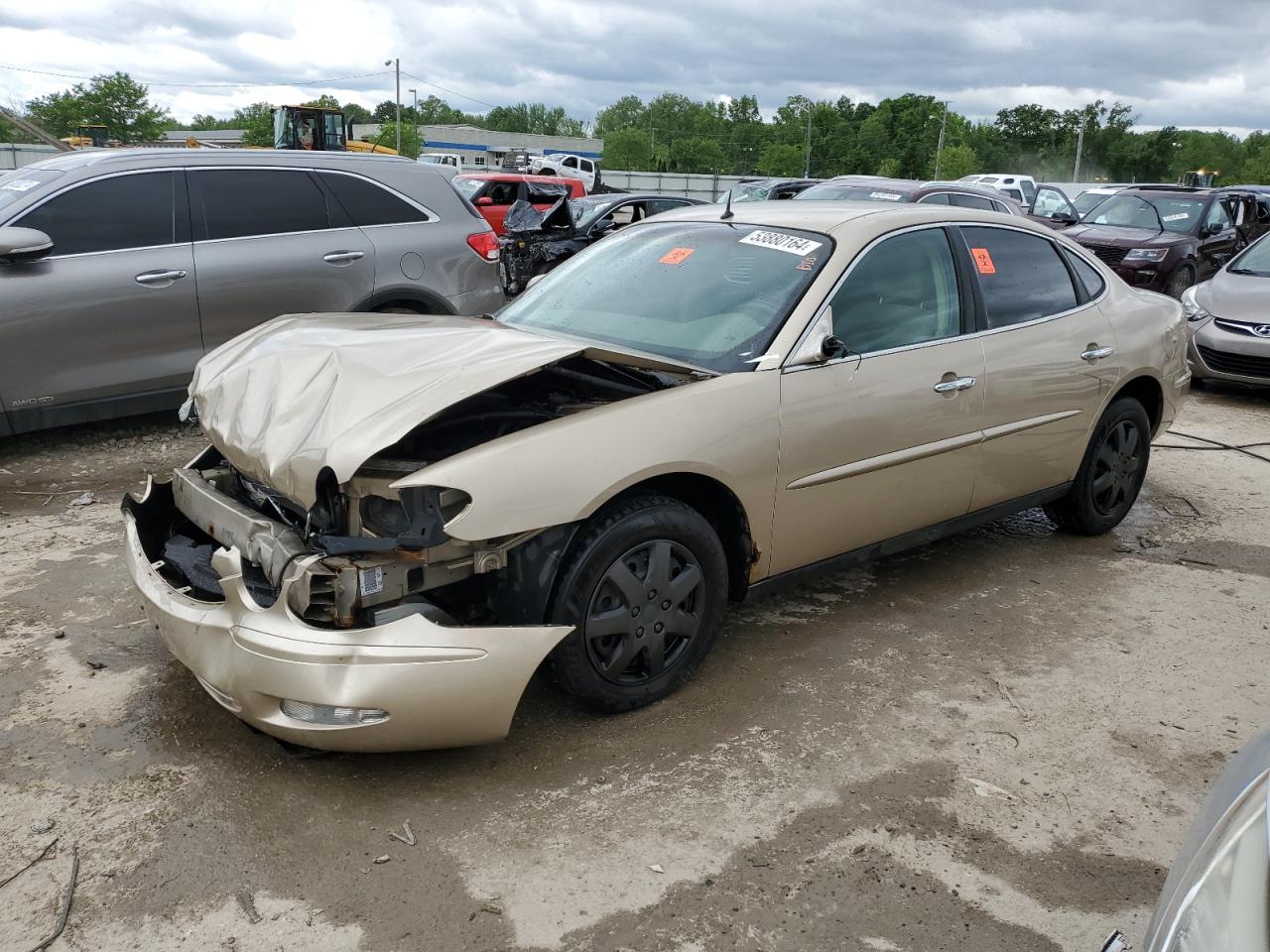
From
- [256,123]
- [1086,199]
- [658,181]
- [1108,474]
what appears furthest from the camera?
[256,123]

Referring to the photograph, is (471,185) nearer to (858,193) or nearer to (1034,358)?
(858,193)

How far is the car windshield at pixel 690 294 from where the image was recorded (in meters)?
3.84

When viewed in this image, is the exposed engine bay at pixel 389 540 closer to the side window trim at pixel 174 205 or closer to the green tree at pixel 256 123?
the side window trim at pixel 174 205

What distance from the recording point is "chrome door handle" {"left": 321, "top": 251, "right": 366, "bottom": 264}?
6668 millimetres

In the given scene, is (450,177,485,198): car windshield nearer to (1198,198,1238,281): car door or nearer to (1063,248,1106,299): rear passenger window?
(1198,198,1238,281): car door

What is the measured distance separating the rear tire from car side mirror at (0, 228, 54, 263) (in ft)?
39.7

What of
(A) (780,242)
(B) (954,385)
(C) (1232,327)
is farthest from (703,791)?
(C) (1232,327)

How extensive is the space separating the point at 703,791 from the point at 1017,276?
2838 millimetres

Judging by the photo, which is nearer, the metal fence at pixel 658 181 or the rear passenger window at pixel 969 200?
the rear passenger window at pixel 969 200

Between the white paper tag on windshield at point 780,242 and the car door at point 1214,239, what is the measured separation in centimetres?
1165

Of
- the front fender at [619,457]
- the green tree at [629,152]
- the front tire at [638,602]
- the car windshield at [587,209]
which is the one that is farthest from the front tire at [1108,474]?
the green tree at [629,152]

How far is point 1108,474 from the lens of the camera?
530cm

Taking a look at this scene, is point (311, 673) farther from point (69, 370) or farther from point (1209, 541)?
point (1209, 541)

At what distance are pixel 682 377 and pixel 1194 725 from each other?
2129 millimetres
